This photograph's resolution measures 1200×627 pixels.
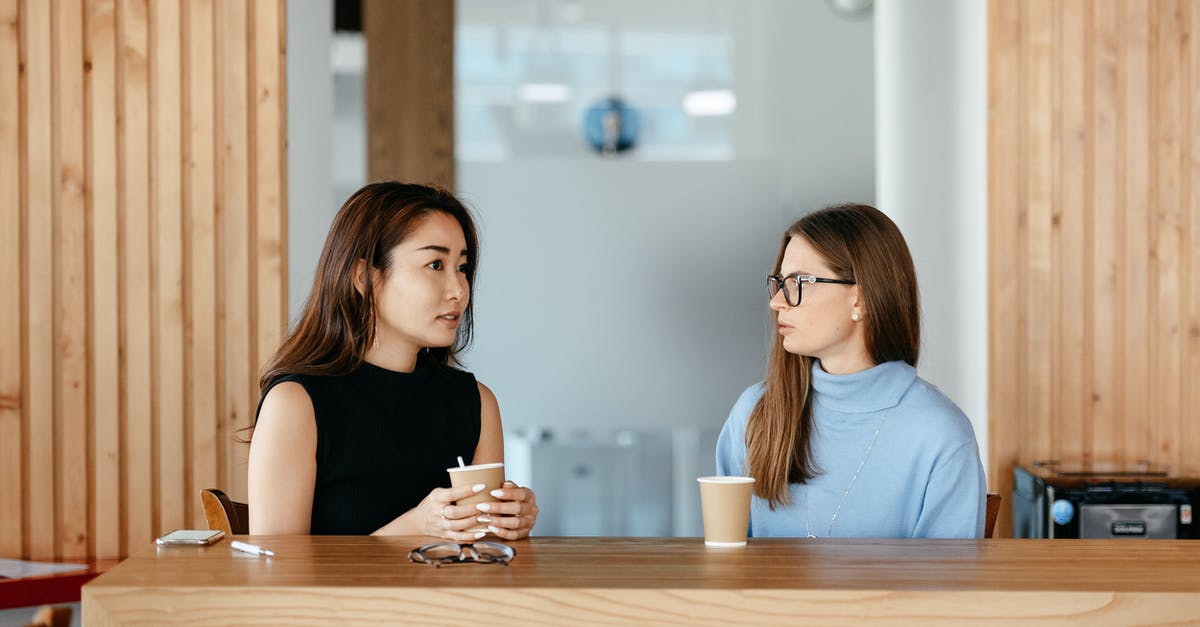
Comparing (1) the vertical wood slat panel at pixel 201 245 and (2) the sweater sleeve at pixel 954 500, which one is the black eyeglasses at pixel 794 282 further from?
(1) the vertical wood slat panel at pixel 201 245

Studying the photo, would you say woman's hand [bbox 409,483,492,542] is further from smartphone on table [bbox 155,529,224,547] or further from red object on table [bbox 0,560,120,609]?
red object on table [bbox 0,560,120,609]

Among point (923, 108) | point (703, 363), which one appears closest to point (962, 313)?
point (923, 108)

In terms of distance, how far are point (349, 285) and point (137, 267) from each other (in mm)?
1575

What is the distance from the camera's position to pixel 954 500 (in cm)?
214

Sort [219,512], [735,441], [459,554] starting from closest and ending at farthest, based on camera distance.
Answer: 1. [459,554]
2. [219,512]
3. [735,441]

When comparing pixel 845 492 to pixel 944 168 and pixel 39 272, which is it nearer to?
pixel 944 168

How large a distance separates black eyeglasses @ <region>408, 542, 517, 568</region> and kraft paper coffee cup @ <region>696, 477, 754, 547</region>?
0.27m

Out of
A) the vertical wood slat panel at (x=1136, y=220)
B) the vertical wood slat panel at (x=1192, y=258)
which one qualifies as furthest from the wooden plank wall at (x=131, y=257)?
the vertical wood slat panel at (x=1192, y=258)

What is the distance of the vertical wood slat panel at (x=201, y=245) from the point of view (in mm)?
3504

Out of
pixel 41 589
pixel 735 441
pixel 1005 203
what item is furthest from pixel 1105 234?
pixel 41 589

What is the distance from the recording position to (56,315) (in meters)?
3.46

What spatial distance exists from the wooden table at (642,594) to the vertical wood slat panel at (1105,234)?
2392 millimetres

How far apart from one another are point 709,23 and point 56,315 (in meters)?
3.19

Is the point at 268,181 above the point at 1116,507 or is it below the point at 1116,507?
above
